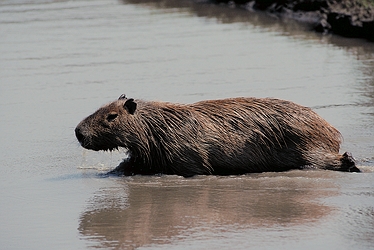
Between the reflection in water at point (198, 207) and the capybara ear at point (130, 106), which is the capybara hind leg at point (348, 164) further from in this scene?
the capybara ear at point (130, 106)

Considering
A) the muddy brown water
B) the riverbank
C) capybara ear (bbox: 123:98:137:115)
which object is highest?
capybara ear (bbox: 123:98:137:115)

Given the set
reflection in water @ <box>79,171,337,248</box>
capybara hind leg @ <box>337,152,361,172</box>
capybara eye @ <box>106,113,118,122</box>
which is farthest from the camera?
capybara eye @ <box>106,113,118,122</box>

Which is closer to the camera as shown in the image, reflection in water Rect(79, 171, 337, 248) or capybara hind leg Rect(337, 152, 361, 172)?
reflection in water Rect(79, 171, 337, 248)

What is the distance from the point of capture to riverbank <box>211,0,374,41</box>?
1454cm

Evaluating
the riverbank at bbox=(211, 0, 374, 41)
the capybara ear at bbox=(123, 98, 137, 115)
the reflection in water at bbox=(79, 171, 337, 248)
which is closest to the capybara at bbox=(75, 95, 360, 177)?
the capybara ear at bbox=(123, 98, 137, 115)

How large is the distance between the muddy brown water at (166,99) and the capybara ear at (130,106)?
2.22 ft

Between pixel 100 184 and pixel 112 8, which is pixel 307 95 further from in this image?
pixel 112 8

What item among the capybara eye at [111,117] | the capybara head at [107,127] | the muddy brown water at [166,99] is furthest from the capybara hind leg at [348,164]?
the capybara eye at [111,117]

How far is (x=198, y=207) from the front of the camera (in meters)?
6.24

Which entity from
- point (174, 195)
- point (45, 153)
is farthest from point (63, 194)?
point (45, 153)

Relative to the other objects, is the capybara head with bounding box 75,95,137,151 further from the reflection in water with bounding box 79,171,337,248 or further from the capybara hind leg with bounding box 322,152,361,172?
the capybara hind leg with bounding box 322,152,361,172

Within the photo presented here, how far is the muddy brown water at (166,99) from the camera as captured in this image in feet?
18.5

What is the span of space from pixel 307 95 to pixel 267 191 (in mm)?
3982

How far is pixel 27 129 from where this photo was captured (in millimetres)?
9141
